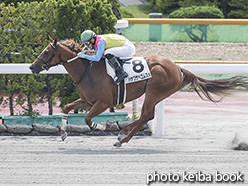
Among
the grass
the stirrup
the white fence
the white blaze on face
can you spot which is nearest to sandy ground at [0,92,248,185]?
the white blaze on face

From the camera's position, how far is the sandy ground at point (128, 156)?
507cm

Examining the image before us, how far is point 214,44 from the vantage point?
16.6 meters

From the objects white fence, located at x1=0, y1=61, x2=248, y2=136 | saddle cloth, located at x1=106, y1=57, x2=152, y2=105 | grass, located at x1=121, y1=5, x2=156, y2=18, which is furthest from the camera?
grass, located at x1=121, y1=5, x2=156, y2=18

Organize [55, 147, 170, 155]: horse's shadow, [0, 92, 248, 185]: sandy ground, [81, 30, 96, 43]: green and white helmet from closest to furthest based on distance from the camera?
[0, 92, 248, 185]: sandy ground → [55, 147, 170, 155]: horse's shadow → [81, 30, 96, 43]: green and white helmet

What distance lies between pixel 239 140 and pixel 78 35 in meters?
2.96

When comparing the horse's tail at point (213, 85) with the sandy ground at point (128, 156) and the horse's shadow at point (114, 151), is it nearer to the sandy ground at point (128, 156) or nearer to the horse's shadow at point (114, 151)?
the sandy ground at point (128, 156)

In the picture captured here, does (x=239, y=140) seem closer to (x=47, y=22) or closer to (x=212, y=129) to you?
(x=212, y=129)

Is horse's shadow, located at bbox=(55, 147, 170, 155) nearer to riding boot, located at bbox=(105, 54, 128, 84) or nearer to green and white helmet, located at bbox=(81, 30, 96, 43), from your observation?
riding boot, located at bbox=(105, 54, 128, 84)

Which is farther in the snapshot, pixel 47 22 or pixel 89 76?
pixel 47 22

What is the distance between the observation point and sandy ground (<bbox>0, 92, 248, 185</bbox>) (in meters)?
5.07

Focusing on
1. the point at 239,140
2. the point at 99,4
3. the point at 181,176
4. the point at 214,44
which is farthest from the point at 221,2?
the point at 181,176

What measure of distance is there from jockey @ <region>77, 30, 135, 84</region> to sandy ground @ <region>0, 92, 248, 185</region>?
1.04 m

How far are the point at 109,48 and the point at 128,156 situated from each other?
5.01ft

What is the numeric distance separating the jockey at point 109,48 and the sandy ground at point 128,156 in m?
1.04
